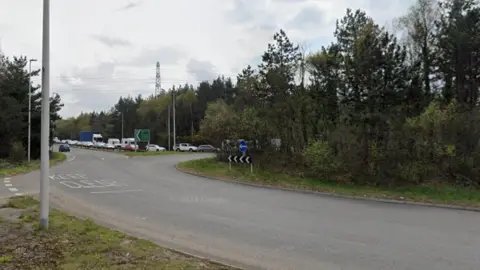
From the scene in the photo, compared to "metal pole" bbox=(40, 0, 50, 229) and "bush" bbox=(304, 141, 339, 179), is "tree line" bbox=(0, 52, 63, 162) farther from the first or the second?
"metal pole" bbox=(40, 0, 50, 229)

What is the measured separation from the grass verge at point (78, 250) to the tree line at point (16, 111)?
30.5 m

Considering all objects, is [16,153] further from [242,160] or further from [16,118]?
[242,160]

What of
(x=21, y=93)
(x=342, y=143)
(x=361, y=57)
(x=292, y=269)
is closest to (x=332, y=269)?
(x=292, y=269)

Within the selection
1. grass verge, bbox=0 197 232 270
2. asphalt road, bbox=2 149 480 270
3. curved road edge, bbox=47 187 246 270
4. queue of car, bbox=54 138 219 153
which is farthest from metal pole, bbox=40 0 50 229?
queue of car, bbox=54 138 219 153

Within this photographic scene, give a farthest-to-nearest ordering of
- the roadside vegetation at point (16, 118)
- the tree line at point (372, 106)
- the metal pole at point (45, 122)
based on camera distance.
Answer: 1. the roadside vegetation at point (16, 118)
2. the tree line at point (372, 106)
3. the metal pole at point (45, 122)

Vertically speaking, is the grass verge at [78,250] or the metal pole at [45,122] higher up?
the metal pole at [45,122]

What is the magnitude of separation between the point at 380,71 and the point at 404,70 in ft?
6.49

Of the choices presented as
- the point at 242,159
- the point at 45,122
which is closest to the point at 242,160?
the point at 242,159

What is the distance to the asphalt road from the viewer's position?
25.3 ft

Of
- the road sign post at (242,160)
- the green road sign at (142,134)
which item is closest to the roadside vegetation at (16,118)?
the road sign post at (242,160)

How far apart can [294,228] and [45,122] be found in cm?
581

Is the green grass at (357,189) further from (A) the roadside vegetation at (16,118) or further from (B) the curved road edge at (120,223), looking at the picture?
(A) the roadside vegetation at (16,118)

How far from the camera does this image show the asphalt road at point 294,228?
7727 millimetres

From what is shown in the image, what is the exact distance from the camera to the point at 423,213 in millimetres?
14047
